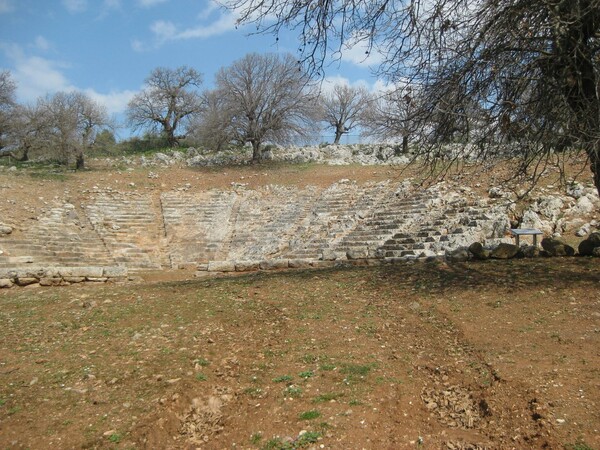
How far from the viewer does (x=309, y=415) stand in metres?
3.83

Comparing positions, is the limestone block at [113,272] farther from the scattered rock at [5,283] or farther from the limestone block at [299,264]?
the limestone block at [299,264]

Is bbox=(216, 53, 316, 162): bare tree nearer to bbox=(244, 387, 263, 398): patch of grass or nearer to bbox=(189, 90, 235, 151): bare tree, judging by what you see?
bbox=(189, 90, 235, 151): bare tree

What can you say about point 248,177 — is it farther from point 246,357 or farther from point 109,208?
point 246,357

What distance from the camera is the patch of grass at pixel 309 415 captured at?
12.5ft

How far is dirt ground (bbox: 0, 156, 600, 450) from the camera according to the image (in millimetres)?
3680

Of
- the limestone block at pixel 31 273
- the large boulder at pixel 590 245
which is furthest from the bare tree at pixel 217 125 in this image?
the large boulder at pixel 590 245

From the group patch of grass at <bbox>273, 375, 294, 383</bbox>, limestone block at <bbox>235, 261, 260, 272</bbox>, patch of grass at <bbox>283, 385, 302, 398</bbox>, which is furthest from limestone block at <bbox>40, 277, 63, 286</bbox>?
patch of grass at <bbox>283, 385, 302, 398</bbox>

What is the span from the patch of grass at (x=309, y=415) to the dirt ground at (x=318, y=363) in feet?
0.07

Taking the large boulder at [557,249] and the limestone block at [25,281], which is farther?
the limestone block at [25,281]

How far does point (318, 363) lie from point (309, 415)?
0.99 meters

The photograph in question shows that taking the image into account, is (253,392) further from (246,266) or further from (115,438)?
(246,266)

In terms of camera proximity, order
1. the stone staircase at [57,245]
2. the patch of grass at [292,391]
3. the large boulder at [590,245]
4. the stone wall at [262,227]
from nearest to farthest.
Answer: the patch of grass at [292,391] → the large boulder at [590,245] → the stone wall at [262,227] → the stone staircase at [57,245]

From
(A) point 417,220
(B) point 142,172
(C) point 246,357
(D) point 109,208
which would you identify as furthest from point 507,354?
(B) point 142,172

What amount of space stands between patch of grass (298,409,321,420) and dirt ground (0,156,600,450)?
0.8 inches
